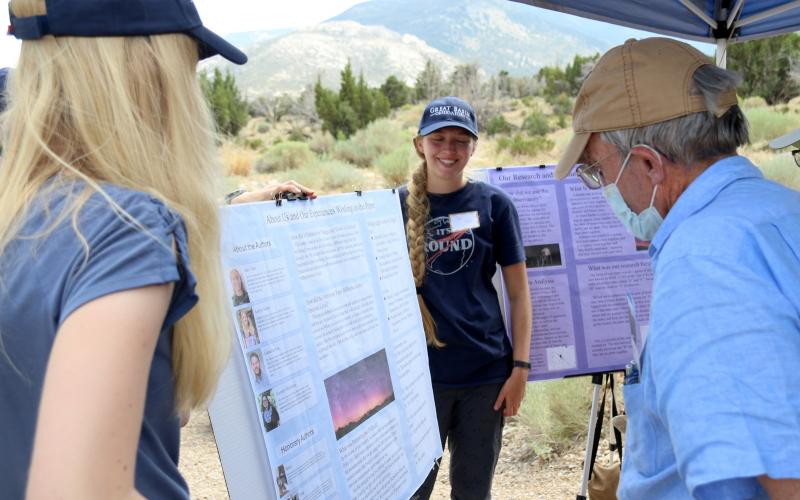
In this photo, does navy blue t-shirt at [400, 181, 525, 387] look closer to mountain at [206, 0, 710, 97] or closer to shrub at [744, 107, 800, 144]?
shrub at [744, 107, 800, 144]

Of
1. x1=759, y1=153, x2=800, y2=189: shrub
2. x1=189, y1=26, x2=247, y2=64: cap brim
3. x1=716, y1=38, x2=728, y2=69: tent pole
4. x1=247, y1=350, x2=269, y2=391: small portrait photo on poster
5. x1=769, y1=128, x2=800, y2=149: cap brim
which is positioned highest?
x1=189, y1=26, x2=247, y2=64: cap brim

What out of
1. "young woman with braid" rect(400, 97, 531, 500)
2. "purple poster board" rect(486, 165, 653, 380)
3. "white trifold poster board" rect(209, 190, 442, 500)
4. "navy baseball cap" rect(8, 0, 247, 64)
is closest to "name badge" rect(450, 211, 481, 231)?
"young woman with braid" rect(400, 97, 531, 500)

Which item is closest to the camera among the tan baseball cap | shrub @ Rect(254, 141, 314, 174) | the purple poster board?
the tan baseball cap

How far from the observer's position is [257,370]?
1576 mm

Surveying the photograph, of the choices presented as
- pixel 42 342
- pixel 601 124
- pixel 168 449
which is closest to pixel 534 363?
pixel 601 124

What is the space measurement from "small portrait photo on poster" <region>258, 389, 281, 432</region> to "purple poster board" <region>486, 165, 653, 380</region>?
6.74ft

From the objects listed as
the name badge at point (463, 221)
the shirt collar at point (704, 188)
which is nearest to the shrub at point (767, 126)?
the name badge at point (463, 221)

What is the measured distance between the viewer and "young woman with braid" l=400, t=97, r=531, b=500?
2801 millimetres

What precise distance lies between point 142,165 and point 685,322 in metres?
0.91

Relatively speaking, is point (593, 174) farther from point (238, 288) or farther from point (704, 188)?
point (238, 288)

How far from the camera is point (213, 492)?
15.9ft

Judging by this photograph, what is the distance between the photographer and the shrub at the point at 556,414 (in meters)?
5.07

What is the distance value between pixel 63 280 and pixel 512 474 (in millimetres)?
4459

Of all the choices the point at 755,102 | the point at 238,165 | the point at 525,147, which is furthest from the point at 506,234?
the point at 755,102
